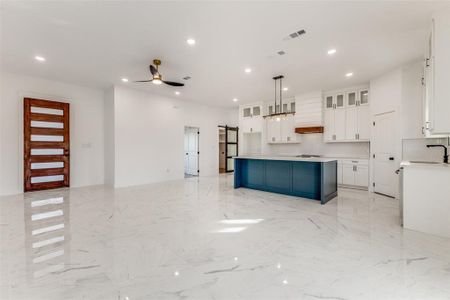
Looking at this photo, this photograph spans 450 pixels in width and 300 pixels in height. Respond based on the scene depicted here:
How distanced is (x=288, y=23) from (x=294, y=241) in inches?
124

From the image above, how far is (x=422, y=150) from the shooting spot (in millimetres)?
4488

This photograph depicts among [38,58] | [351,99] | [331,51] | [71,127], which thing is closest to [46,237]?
[38,58]

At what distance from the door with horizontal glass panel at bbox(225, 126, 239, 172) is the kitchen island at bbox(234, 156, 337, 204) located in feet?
12.8

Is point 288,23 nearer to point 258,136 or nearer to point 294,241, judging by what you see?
point 294,241

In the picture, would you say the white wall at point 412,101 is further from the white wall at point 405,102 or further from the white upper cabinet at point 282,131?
the white upper cabinet at point 282,131

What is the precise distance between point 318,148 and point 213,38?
5.28 m

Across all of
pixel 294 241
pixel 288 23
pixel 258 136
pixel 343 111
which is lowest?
pixel 294 241

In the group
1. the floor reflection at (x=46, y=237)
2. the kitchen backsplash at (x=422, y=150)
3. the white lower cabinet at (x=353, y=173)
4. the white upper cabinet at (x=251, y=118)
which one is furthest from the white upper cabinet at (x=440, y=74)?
the white upper cabinet at (x=251, y=118)

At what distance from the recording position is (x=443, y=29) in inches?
105

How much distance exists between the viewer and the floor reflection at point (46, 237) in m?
2.11

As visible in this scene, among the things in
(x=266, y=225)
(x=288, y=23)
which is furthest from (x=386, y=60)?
(x=266, y=225)

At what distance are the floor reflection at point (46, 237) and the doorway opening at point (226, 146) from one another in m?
6.54

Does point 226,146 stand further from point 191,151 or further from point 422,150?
point 422,150

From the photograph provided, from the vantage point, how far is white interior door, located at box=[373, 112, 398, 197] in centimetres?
492
